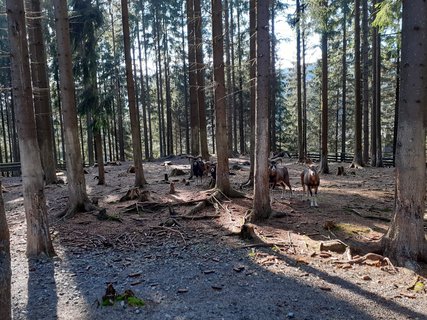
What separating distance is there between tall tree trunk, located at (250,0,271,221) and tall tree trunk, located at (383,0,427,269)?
10.3 ft

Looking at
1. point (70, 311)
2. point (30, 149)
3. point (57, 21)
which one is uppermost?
point (57, 21)

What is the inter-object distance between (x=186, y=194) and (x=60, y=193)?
19.0 feet

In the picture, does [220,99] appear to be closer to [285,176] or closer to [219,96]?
[219,96]

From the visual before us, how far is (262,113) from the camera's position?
8508 mm

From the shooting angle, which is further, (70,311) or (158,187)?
(158,187)

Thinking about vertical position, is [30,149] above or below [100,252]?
above

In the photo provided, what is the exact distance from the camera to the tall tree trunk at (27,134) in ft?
21.8

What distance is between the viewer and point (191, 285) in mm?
5664

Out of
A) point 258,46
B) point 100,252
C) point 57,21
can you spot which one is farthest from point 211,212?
point 57,21

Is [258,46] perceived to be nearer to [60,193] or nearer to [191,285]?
[191,285]

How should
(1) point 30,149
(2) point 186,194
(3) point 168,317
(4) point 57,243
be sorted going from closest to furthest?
(3) point 168,317, (1) point 30,149, (4) point 57,243, (2) point 186,194

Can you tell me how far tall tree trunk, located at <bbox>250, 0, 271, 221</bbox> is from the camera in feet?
26.9

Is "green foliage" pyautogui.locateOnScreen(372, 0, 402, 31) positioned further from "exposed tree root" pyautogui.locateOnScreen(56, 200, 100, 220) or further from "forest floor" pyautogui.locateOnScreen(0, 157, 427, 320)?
"exposed tree root" pyautogui.locateOnScreen(56, 200, 100, 220)

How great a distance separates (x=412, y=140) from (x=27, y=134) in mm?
7471
